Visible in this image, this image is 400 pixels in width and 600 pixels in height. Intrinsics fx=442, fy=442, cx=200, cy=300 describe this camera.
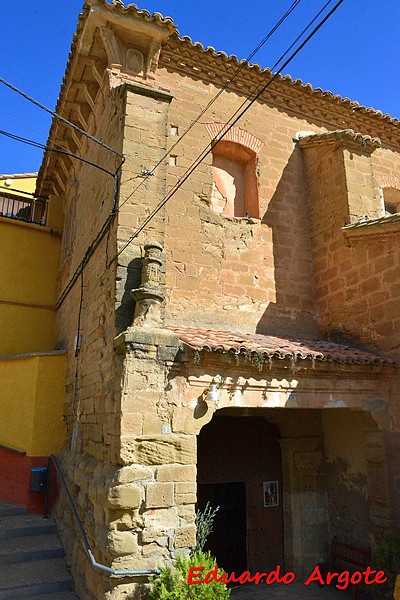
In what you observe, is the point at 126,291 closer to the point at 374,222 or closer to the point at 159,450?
the point at 159,450

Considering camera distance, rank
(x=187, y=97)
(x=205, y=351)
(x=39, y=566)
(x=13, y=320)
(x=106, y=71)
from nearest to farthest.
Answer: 1. (x=205, y=351)
2. (x=39, y=566)
3. (x=106, y=71)
4. (x=187, y=97)
5. (x=13, y=320)

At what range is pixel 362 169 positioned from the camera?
8305 millimetres

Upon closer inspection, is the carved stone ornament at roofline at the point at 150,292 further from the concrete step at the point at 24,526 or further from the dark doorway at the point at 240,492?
the concrete step at the point at 24,526

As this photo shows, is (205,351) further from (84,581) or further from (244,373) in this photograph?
(84,581)

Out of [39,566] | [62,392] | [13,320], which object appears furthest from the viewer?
[13,320]

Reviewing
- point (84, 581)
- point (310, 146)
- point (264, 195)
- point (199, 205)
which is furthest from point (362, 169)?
point (84, 581)

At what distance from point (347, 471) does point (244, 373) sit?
3155mm

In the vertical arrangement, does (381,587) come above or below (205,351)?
below

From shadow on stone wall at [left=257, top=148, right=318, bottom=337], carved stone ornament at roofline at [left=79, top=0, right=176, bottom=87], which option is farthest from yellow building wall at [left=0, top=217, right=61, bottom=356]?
shadow on stone wall at [left=257, top=148, right=318, bottom=337]

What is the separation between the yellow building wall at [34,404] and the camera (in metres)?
7.89

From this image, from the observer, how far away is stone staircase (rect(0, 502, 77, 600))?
5438mm

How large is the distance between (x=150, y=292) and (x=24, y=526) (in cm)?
449

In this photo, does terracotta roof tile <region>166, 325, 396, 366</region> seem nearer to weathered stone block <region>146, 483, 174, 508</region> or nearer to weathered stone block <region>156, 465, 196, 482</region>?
weathered stone block <region>156, 465, 196, 482</region>

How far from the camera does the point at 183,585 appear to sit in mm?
4273
